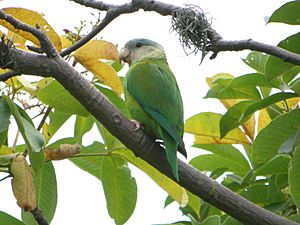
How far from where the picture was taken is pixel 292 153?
2.54m

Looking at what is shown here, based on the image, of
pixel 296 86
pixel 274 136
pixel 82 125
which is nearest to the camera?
pixel 274 136

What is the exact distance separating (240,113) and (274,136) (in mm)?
371

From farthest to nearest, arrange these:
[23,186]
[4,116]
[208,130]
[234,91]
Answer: [208,130] → [234,91] → [23,186] → [4,116]

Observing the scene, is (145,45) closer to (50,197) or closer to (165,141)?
(165,141)

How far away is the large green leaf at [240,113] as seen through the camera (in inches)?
113

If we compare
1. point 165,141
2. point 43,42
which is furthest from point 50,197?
point 43,42

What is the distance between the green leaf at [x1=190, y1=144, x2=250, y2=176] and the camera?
328cm

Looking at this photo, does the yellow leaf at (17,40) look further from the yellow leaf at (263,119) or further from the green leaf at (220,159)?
the yellow leaf at (263,119)

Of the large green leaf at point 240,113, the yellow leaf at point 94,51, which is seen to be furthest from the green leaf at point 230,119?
the yellow leaf at point 94,51

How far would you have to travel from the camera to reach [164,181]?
2.79 metres

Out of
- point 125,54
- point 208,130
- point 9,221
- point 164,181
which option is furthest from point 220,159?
point 9,221

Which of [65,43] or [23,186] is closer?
[23,186]

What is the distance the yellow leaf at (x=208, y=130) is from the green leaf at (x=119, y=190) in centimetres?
51

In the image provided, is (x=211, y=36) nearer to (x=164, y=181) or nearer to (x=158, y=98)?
(x=164, y=181)
